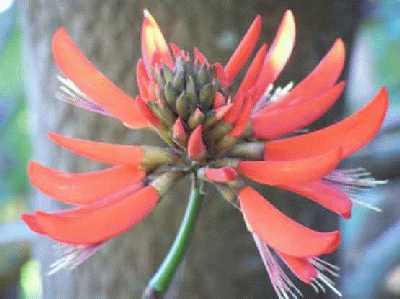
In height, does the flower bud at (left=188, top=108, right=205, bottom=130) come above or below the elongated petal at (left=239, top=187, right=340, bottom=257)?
above

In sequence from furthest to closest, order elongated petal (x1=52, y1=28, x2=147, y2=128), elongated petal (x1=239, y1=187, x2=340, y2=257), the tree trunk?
the tree trunk, elongated petal (x1=52, y1=28, x2=147, y2=128), elongated petal (x1=239, y1=187, x2=340, y2=257)

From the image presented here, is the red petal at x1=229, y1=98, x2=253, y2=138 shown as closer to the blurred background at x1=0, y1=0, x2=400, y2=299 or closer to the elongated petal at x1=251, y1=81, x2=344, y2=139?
the elongated petal at x1=251, y1=81, x2=344, y2=139

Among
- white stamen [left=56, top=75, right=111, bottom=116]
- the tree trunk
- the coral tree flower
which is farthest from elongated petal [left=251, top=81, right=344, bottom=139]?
the tree trunk

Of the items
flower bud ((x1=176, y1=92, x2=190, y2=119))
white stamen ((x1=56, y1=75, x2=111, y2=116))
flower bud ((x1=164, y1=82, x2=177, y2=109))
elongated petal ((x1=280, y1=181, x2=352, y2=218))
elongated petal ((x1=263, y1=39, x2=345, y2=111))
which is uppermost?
white stamen ((x1=56, y1=75, x2=111, y2=116))

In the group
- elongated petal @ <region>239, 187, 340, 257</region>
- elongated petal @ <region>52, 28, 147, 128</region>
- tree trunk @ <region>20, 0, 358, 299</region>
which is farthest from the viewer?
tree trunk @ <region>20, 0, 358, 299</region>

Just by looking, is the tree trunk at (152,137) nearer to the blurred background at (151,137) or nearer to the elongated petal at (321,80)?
the blurred background at (151,137)

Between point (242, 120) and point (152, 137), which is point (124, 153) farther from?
point (152, 137)

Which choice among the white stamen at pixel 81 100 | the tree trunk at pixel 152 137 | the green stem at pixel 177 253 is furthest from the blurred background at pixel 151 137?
the green stem at pixel 177 253

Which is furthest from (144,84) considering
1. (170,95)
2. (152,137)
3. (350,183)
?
(152,137)

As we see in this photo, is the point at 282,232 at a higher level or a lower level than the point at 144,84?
lower
